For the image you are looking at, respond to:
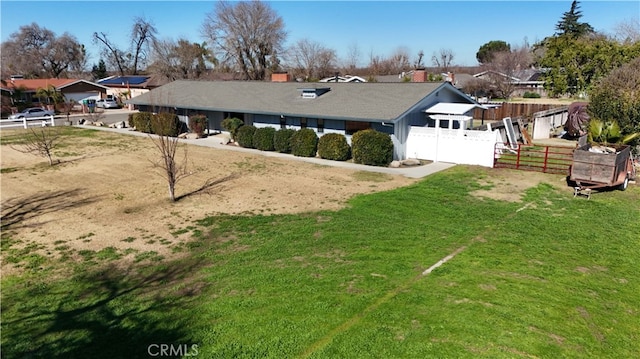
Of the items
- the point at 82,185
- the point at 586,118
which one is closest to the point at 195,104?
the point at 82,185

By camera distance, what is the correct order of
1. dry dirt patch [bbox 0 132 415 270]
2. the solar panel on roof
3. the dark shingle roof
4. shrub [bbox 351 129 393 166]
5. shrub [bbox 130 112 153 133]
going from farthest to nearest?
the solar panel on roof < shrub [bbox 130 112 153 133] < the dark shingle roof < shrub [bbox 351 129 393 166] < dry dirt patch [bbox 0 132 415 270]

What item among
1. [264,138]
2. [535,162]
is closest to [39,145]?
[264,138]

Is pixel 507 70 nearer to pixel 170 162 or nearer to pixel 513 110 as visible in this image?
pixel 513 110

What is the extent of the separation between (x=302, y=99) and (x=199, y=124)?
8917mm

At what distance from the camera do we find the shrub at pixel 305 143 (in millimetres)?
23859

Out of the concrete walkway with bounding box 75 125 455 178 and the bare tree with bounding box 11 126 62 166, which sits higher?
the bare tree with bounding box 11 126 62 166

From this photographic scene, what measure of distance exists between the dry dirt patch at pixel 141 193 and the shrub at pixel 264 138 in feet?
6.13

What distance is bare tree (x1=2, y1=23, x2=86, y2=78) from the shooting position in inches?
3100

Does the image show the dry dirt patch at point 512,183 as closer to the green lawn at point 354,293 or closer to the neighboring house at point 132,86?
the green lawn at point 354,293

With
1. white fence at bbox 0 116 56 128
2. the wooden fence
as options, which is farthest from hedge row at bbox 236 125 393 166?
the wooden fence

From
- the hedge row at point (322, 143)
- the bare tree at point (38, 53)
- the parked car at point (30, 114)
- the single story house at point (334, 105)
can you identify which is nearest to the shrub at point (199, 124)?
the single story house at point (334, 105)

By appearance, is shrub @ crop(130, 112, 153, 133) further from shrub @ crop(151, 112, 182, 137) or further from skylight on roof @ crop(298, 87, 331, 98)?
skylight on roof @ crop(298, 87, 331, 98)

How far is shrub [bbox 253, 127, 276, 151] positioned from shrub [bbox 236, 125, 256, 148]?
1.51 ft

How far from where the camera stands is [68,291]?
8.90 metres
